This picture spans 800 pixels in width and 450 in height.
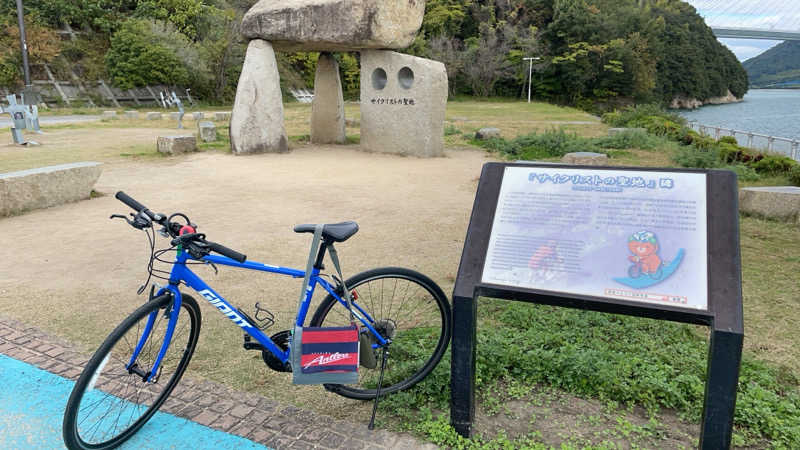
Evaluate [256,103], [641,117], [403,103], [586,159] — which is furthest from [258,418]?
[641,117]

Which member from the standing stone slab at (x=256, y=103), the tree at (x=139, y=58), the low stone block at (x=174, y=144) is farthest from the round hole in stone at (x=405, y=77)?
the tree at (x=139, y=58)

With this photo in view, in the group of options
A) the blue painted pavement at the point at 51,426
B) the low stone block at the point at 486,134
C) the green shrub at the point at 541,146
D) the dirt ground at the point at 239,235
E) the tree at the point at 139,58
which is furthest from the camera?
the tree at the point at 139,58

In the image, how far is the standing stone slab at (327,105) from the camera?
1204 centimetres

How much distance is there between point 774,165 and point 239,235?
833 cm

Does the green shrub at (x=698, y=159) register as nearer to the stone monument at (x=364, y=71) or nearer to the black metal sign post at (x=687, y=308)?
the stone monument at (x=364, y=71)

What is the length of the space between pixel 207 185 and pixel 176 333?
5758 millimetres

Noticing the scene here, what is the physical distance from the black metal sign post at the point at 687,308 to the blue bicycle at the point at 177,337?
1.12ft

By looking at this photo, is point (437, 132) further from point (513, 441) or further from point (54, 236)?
point (513, 441)

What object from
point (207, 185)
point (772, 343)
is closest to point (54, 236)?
point (207, 185)

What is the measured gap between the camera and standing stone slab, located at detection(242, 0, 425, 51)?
9.73 m

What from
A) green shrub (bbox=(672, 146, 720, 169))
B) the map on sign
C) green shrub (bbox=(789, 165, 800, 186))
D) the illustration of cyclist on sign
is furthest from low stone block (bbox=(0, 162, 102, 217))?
green shrub (bbox=(789, 165, 800, 186))

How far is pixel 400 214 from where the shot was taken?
6559 millimetres

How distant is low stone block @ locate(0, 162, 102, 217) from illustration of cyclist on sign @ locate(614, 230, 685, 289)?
6.81 metres

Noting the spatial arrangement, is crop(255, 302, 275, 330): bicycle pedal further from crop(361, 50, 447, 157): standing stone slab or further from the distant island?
the distant island
